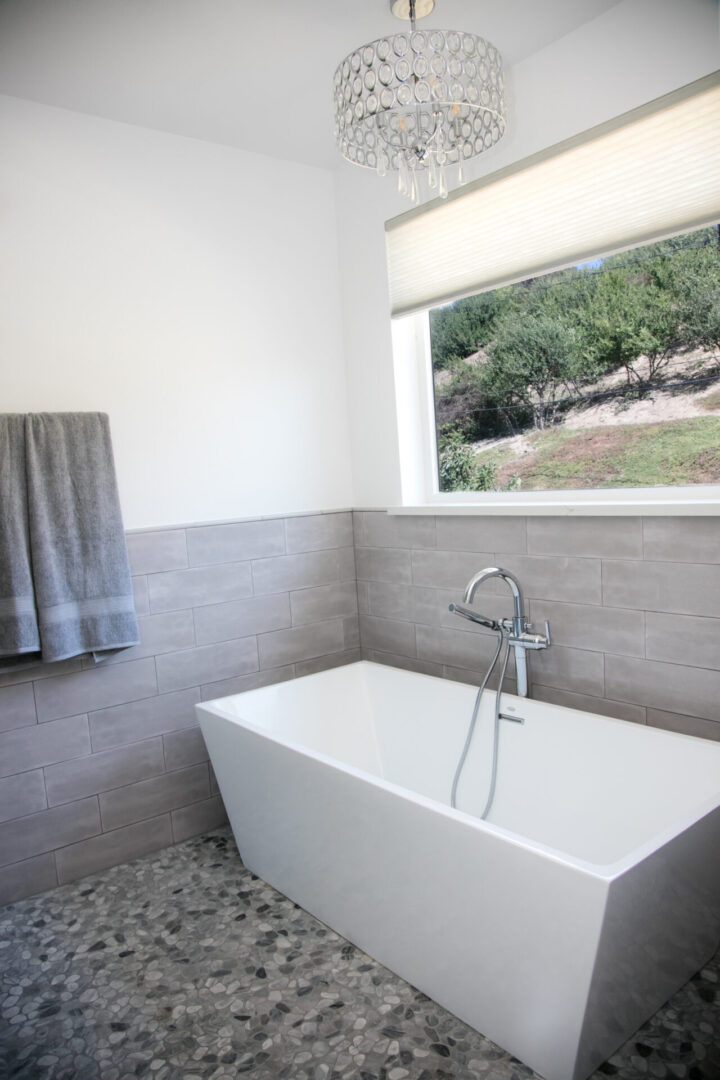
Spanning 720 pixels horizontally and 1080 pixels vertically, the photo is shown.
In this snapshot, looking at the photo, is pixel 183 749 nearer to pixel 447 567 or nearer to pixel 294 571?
pixel 294 571

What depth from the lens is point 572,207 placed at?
101 inches

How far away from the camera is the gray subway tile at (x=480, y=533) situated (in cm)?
285

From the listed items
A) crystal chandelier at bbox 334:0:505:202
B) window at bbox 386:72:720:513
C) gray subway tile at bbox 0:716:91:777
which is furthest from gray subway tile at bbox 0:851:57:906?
crystal chandelier at bbox 334:0:505:202

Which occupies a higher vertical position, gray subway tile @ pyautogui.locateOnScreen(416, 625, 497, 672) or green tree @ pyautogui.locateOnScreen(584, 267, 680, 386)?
green tree @ pyautogui.locateOnScreen(584, 267, 680, 386)

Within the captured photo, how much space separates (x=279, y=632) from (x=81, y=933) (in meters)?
1.39

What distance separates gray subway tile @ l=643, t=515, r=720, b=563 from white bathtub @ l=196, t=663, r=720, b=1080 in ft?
1.80

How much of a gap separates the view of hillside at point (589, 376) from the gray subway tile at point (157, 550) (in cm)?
121

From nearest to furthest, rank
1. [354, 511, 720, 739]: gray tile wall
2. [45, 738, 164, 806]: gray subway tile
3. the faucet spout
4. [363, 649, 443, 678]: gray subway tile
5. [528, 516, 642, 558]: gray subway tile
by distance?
[354, 511, 720, 739]: gray tile wall, [528, 516, 642, 558]: gray subway tile, the faucet spout, [45, 738, 164, 806]: gray subway tile, [363, 649, 443, 678]: gray subway tile

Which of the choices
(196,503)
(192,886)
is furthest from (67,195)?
(192,886)

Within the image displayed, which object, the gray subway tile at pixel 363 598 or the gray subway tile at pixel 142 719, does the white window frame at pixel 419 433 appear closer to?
the gray subway tile at pixel 363 598

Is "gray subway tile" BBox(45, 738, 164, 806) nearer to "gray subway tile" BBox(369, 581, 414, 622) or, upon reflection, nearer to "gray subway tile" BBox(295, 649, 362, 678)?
"gray subway tile" BBox(295, 649, 362, 678)

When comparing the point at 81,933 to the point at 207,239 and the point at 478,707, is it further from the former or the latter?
the point at 207,239

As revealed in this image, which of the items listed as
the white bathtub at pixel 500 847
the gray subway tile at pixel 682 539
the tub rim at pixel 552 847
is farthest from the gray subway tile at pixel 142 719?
the gray subway tile at pixel 682 539

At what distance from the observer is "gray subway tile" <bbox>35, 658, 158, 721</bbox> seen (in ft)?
9.06
